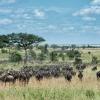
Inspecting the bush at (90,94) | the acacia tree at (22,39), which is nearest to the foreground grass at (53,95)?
the bush at (90,94)

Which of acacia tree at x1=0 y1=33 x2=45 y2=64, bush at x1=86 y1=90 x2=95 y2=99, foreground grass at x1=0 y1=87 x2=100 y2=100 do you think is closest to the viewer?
foreground grass at x1=0 y1=87 x2=100 y2=100

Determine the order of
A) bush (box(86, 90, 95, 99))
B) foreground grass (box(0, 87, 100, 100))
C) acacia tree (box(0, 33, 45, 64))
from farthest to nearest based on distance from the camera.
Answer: acacia tree (box(0, 33, 45, 64)) < bush (box(86, 90, 95, 99)) < foreground grass (box(0, 87, 100, 100))

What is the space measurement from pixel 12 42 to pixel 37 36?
642 cm

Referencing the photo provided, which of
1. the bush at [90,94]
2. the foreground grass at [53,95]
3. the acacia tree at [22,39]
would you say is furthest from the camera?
the acacia tree at [22,39]

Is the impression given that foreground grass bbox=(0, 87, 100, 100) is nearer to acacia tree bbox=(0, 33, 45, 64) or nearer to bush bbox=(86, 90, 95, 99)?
bush bbox=(86, 90, 95, 99)

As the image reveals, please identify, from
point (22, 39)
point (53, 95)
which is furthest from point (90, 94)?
point (22, 39)

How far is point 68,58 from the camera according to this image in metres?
94.1

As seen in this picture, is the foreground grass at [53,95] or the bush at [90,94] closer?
the foreground grass at [53,95]

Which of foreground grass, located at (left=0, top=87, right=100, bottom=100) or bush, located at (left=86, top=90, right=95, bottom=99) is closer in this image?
foreground grass, located at (left=0, top=87, right=100, bottom=100)

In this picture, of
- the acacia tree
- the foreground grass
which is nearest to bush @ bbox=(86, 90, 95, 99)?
the foreground grass

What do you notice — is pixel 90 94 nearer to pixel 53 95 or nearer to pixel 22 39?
pixel 53 95

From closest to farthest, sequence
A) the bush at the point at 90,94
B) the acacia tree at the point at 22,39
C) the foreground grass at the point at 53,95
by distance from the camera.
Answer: the foreground grass at the point at 53,95 → the bush at the point at 90,94 → the acacia tree at the point at 22,39

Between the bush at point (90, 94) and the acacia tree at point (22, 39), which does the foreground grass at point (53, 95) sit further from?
the acacia tree at point (22, 39)

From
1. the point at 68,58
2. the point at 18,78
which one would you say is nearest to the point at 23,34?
the point at 68,58
